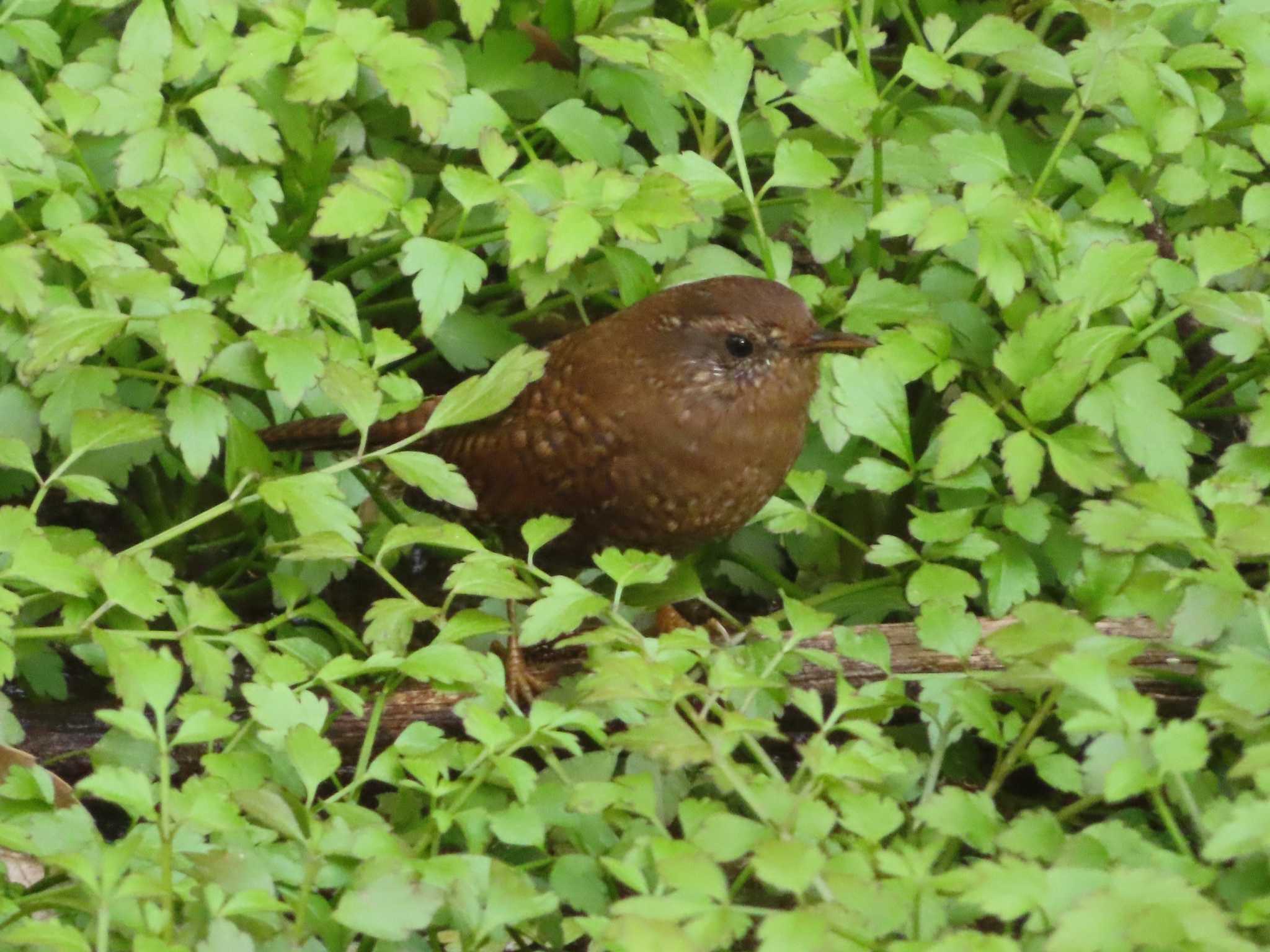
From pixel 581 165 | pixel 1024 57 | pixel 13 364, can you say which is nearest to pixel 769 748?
pixel 581 165

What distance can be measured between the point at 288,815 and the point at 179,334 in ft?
2.68

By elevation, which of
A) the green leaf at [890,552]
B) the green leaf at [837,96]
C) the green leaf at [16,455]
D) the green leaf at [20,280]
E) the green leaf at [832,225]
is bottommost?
the green leaf at [890,552]

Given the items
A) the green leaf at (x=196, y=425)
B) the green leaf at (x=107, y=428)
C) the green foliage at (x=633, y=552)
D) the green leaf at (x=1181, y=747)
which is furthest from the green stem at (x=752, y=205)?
the green leaf at (x=1181, y=747)

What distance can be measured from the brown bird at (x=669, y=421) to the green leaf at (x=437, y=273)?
22cm

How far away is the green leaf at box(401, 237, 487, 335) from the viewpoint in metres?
2.36

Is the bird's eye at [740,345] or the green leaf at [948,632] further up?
the bird's eye at [740,345]

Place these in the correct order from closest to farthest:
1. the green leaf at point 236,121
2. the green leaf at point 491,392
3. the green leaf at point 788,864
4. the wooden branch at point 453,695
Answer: the green leaf at point 788,864
the green leaf at point 491,392
the wooden branch at point 453,695
the green leaf at point 236,121

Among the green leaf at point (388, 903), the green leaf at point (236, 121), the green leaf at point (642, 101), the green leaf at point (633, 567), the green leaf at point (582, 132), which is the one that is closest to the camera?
the green leaf at point (388, 903)

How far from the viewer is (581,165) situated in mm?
2447

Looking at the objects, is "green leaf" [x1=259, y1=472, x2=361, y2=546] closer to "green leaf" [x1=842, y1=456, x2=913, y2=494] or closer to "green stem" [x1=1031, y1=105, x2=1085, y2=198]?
"green leaf" [x1=842, y1=456, x2=913, y2=494]

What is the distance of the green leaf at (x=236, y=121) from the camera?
2516 mm

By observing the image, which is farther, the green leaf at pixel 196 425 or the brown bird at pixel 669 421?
the brown bird at pixel 669 421

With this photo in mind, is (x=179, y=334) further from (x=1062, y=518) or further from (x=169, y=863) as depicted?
(x=1062, y=518)

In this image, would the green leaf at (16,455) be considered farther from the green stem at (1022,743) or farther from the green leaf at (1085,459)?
the green leaf at (1085,459)
